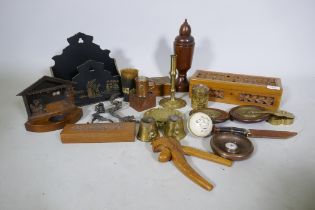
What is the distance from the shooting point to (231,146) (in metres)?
1.25

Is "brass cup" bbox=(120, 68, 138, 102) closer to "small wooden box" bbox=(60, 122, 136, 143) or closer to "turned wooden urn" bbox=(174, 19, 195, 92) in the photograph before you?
"turned wooden urn" bbox=(174, 19, 195, 92)

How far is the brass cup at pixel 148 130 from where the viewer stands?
1.36 m

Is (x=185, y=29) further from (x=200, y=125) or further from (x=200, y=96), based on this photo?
(x=200, y=125)

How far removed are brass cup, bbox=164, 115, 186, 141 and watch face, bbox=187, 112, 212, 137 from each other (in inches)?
2.2

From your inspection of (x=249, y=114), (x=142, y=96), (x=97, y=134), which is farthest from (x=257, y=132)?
(x=97, y=134)

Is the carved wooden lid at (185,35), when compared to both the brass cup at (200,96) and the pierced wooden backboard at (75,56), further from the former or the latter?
the pierced wooden backboard at (75,56)

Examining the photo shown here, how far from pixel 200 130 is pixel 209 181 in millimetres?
303

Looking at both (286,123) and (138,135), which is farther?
(286,123)

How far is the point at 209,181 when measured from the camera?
1121 mm

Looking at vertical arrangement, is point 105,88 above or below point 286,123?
above

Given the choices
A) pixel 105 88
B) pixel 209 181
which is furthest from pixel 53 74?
pixel 209 181

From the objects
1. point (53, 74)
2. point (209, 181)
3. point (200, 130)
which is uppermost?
point (53, 74)

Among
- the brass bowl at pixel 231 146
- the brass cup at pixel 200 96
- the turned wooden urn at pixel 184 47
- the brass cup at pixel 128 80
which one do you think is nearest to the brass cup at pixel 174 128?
the brass bowl at pixel 231 146

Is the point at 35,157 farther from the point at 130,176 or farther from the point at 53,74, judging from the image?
the point at 53,74
